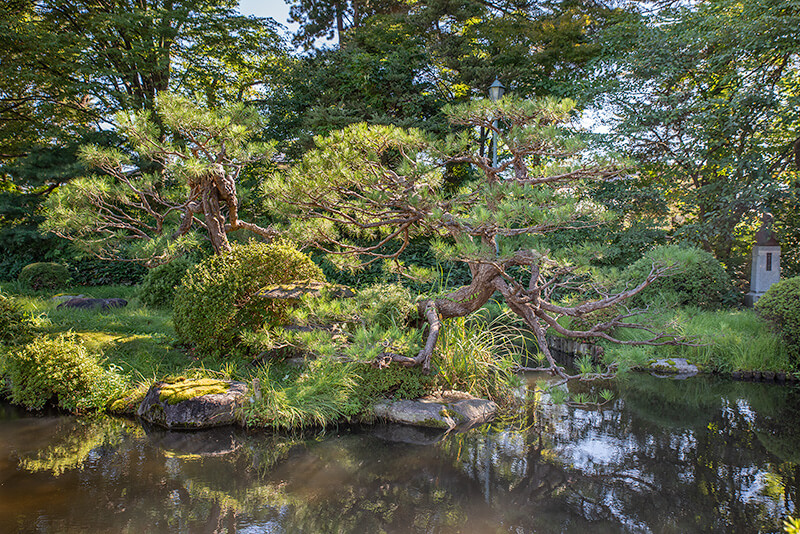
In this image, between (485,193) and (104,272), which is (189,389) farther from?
(104,272)

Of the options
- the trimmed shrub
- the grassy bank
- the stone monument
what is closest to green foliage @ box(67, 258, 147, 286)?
the grassy bank

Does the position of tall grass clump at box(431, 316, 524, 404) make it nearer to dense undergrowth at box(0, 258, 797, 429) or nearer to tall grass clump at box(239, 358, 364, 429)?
dense undergrowth at box(0, 258, 797, 429)

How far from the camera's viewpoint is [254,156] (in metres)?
5.24

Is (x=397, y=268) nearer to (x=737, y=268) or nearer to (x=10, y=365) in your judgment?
(x=10, y=365)

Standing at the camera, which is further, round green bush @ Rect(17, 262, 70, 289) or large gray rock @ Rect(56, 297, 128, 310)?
round green bush @ Rect(17, 262, 70, 289)

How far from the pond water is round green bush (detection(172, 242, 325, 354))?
1126 millimetres

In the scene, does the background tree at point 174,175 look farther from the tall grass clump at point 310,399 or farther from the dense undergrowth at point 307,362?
the tall grass clump at point 310,399

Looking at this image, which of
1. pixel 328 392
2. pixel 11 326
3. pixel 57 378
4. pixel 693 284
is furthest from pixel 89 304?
pixel 693 284

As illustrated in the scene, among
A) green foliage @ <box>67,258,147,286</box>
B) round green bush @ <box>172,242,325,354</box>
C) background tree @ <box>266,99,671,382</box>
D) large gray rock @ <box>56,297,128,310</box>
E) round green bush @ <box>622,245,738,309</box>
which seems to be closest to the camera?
background tree @ <box>266,99,671,382</box>

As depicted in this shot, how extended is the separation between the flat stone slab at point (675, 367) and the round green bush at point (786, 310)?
1002 mm

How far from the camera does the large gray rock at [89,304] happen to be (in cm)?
765

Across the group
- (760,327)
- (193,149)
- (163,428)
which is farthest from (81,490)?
(760,327)

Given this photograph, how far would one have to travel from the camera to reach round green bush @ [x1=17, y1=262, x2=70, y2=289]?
9.52 metres

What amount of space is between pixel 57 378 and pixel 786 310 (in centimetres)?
757
